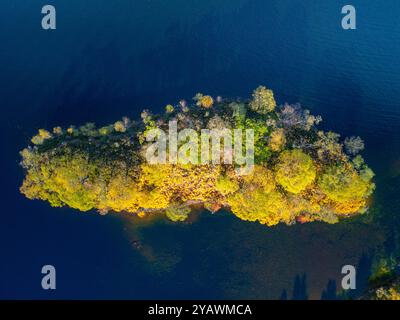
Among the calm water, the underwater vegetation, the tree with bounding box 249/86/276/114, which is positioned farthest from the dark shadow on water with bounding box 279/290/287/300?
the tree with bounding box 249/86/276/114

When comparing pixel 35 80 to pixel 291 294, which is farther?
pixel 35 80

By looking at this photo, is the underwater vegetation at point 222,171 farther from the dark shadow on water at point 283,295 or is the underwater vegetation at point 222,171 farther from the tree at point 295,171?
the dark shadow on water at point 283,295

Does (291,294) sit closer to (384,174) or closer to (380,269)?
(380,269)

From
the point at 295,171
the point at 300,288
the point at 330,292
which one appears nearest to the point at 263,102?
the point at 295,171

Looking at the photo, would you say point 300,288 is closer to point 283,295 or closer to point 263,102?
point 283,295
